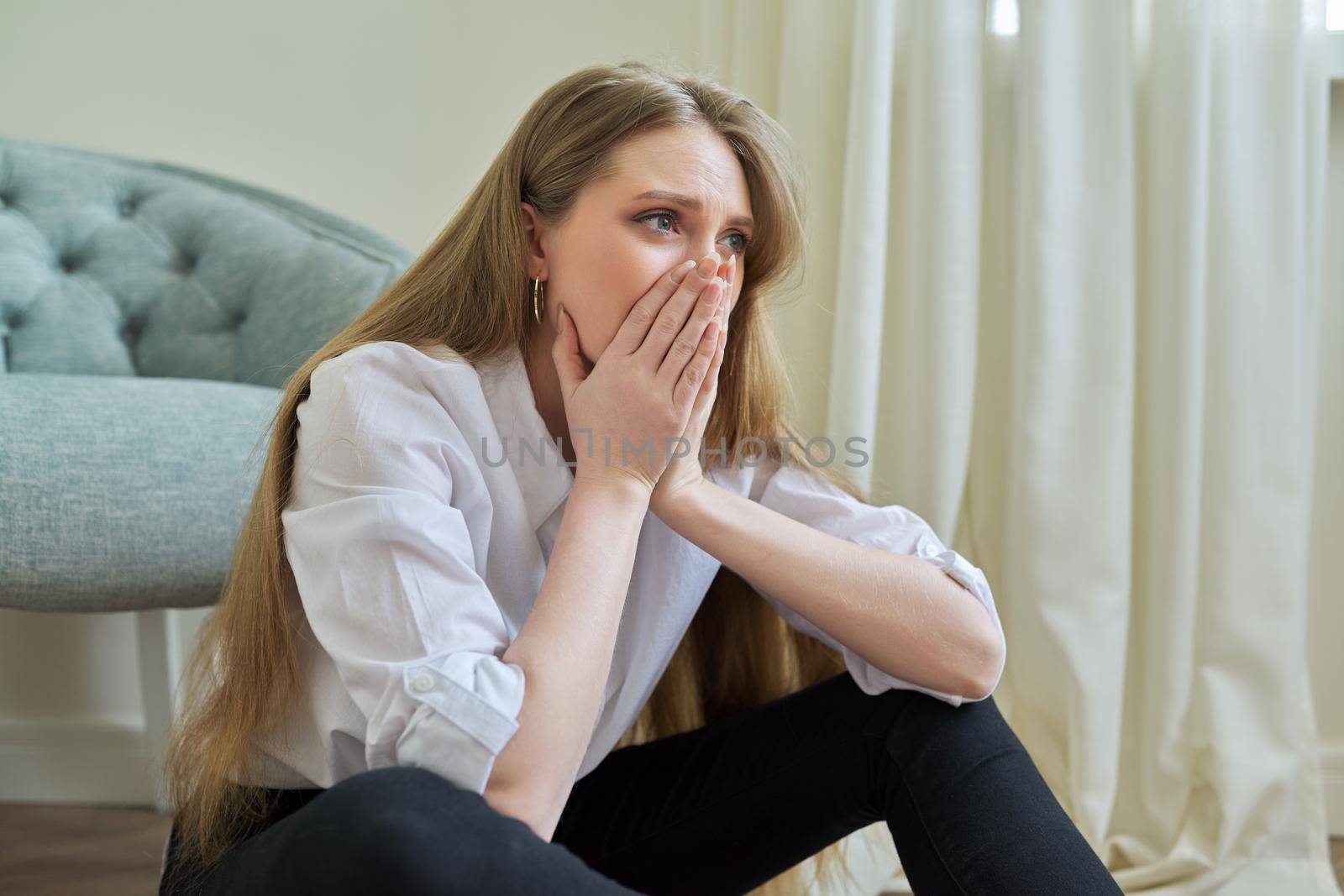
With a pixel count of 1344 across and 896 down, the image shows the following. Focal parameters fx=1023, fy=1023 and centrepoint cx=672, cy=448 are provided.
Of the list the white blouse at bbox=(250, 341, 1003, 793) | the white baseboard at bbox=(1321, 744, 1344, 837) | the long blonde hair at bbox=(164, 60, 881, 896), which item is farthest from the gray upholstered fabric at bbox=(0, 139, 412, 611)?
the white baseboard at bbox=(1321, 744, 1344, 837)

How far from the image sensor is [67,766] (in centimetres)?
158

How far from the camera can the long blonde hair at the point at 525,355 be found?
0.78 m

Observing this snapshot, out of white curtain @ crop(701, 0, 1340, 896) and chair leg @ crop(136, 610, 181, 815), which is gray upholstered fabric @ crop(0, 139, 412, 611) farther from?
white curtain @ crop(701, 0, 1340, 896)

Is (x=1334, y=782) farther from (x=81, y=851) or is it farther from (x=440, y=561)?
(x=81, y=851)

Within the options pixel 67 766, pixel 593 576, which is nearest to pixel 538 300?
pixel 593 576

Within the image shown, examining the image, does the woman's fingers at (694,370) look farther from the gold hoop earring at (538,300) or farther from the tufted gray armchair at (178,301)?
the tufted gray armchair at (178,301)

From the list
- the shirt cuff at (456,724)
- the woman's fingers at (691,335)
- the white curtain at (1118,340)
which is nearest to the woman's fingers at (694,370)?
the woman's fingers at (691,335)

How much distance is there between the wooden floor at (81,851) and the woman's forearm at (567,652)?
0.91 metres

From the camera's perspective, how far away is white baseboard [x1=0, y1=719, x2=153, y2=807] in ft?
5.16

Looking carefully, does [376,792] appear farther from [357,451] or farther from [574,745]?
[357,451]

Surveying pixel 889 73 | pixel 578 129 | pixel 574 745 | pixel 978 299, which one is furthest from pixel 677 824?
pixel 889 73

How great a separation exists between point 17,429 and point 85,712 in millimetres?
842

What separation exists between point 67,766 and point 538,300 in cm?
121

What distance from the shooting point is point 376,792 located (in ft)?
1.85
